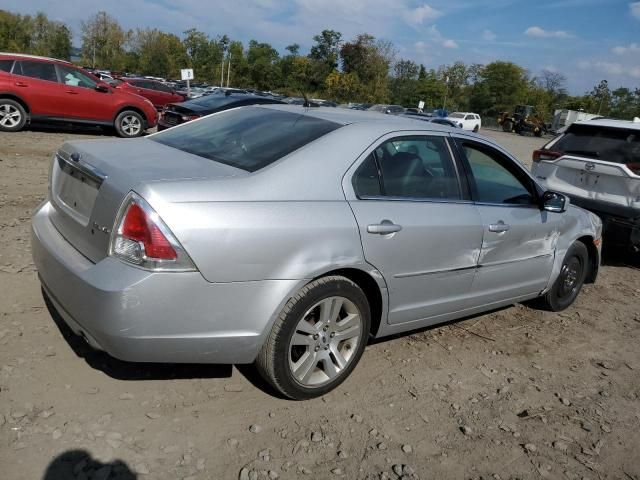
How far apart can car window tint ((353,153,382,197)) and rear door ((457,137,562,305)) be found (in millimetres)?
873

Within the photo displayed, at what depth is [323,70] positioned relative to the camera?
77000mm

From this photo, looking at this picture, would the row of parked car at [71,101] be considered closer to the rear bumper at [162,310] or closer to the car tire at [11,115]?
the car tire at [11,115]

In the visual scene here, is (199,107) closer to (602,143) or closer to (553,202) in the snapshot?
(602,143)

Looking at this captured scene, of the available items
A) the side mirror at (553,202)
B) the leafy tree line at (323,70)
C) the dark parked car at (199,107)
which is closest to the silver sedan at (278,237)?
the side mirror at (553,202)

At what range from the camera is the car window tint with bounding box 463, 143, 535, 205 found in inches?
154

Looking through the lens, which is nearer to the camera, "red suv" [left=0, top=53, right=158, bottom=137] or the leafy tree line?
"red suv" [left=0, top=53, right=158, bottom=137]

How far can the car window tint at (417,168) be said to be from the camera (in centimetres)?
337

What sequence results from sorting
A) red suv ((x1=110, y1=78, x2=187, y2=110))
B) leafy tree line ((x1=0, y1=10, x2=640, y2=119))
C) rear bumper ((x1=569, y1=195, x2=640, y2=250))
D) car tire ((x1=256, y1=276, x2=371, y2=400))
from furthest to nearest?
1. leafy tree line ((x1=0, y1=10, x2=640, y2=119))
2. red suv ((x1=110, y1=78, x2=187, y2=110))
3. rear bumper ((x1=569, y1=195, x2=640, y2=250))
4. car tire ((x1=256, y1=276, x2=371, y2=400))

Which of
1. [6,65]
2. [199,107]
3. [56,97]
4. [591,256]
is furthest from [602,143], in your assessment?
[6,65]

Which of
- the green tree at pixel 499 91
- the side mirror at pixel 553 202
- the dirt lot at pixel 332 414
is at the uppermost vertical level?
the green tree at pixel 499 91

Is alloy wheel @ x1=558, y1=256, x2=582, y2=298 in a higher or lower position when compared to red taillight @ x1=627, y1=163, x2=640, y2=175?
lower

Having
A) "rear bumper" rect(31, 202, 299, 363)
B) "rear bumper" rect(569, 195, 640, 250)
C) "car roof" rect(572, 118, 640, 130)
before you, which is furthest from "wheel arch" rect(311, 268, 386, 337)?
"car roof" rect(572, 118, 640, 130)

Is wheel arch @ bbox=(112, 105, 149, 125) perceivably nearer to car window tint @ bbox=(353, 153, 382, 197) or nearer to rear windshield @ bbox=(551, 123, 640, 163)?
rear windshield @ bbox=(551, 123, 640, 163)

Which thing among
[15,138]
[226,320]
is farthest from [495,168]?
[15,138]
